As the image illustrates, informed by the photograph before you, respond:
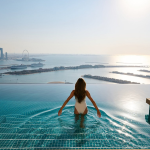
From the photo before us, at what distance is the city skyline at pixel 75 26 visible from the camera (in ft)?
24.3

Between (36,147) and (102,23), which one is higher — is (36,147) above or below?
below

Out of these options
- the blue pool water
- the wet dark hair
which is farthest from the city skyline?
the wet dark hair

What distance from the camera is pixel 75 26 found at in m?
9.42

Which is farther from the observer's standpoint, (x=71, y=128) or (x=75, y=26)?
(x=75, y=26)

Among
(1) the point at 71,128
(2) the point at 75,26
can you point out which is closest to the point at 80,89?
(1) the point at 71,128

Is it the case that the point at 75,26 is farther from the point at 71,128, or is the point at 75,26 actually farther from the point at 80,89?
the point at 71,128

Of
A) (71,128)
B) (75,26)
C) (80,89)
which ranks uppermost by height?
(75,26)

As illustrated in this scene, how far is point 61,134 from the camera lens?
1600 millimetres

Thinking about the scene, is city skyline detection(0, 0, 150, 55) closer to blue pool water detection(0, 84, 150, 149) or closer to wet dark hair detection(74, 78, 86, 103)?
blue pool water detection(0, 84, 150, 149)

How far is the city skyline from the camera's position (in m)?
7.39

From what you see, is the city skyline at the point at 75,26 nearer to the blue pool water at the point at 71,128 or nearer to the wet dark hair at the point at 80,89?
the blue pool water at the point at 71,128

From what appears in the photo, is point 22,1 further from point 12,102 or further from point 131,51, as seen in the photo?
point 131,51

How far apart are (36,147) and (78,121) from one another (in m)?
0.66

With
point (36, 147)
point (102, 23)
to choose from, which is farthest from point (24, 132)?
point (102, 23)
